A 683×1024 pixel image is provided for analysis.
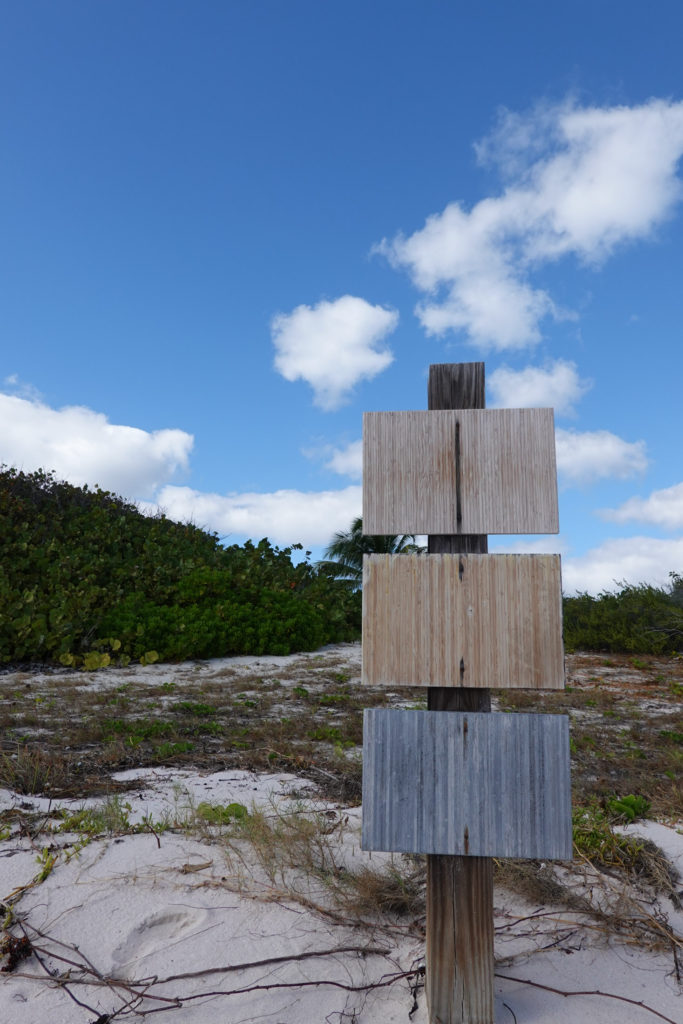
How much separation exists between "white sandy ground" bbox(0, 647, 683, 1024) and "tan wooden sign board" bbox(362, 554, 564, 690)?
1.21 metres

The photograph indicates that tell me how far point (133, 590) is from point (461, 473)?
12.7 metres

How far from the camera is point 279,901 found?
3012 mm

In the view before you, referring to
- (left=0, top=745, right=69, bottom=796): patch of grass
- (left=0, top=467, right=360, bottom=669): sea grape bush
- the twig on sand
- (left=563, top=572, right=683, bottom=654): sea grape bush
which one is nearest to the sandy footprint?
the twig on sand

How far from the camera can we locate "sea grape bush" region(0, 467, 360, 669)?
38.3 ft

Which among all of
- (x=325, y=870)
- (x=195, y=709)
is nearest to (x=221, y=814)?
(x=325, y=870)

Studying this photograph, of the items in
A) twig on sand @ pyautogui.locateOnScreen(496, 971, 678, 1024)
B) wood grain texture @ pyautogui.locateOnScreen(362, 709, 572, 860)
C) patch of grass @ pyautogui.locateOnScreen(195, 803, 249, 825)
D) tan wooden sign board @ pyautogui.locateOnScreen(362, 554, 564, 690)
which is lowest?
twig on sand @ pyautogui.locateOnScreen(496, 971, 678, 1024)

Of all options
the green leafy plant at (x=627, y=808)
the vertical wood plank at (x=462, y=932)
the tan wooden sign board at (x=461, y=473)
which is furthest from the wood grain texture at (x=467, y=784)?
the green leafy plant at (x=627, y=808)

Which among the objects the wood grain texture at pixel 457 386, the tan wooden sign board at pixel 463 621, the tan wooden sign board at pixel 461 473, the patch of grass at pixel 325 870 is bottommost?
the patch of grass at pixel 325 870

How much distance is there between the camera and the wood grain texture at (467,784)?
224 centimetres

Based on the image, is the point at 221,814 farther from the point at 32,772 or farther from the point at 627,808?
the point at 627,808

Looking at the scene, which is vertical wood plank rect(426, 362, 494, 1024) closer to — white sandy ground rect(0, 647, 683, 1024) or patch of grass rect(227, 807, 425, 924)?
white sandy ground rect(0, 647, 683, 1024)

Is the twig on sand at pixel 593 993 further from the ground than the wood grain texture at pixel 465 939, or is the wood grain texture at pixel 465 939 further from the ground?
the wood grain texture at pixel 465 939

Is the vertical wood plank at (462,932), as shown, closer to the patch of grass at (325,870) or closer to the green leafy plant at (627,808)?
the patch of grass at (325,870)

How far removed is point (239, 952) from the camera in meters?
2.71
